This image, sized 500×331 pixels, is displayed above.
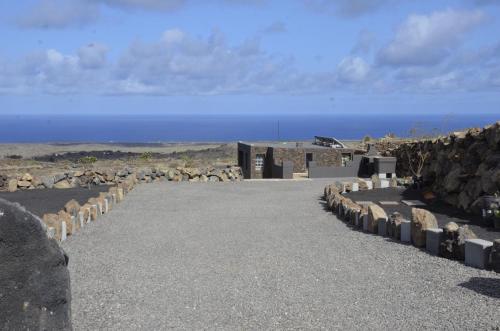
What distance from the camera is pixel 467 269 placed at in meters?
9.91

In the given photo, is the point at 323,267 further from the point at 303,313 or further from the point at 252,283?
the point at 303,313

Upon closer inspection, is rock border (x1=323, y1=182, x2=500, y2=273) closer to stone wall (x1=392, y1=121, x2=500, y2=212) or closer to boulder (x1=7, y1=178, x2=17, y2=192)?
stone wall (x1=392, y1=121, x2=500, y2=212)

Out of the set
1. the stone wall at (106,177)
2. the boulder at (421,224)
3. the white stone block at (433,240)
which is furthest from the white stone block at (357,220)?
the stone wall at (106,177)

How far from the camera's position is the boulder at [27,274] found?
498 centimetres

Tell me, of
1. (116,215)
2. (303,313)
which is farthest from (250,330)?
(116,215)

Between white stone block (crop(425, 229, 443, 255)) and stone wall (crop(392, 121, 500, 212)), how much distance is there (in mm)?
4889

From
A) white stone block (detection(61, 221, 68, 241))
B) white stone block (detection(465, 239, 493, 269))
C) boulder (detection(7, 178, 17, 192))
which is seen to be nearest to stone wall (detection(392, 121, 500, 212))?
white stone block (detection(465, 239, 493, 269))

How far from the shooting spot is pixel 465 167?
17922 millimetres

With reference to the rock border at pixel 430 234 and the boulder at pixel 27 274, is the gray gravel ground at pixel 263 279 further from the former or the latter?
the boulder at pixel 27 274

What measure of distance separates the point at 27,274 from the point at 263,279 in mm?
5162

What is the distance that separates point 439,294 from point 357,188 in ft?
44.1

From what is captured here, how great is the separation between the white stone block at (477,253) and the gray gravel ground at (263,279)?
0.75ft

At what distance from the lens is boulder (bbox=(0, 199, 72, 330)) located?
4.98 metres

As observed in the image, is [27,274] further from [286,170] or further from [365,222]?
[286,170]
